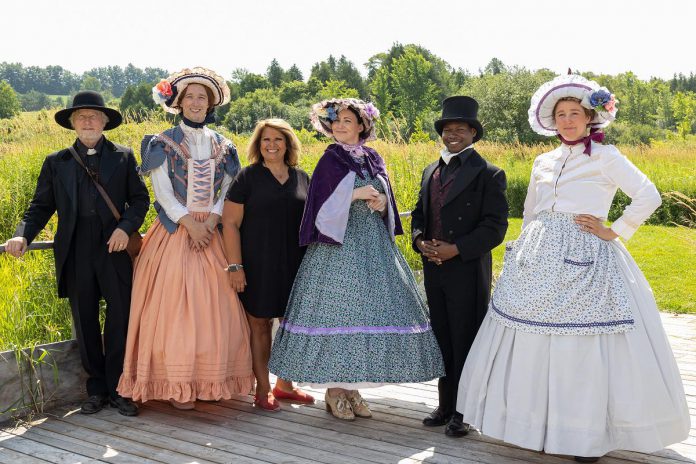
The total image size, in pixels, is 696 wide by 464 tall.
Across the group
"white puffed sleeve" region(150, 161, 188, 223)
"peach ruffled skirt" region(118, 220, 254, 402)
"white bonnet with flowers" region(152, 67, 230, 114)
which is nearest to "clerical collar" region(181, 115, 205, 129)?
"white bonnet with flowers" region(152, 67, 230, 114)

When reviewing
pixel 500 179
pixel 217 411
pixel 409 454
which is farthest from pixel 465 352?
pixel 217 411

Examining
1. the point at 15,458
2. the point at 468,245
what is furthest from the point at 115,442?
the point at 468,245

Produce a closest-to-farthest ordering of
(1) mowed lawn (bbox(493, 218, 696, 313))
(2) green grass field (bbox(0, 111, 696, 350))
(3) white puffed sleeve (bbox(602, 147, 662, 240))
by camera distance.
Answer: (3) white puffed sleeve (bbox(602, 147, 662, 240))
(2) green grass field (bbox(0, 111, 696, 350))
(1) mowed lawn (bbox(493, 218, 696, 313))

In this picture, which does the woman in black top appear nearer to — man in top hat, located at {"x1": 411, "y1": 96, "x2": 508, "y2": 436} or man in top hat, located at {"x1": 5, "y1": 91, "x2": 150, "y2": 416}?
man in top hat, located at {"x1": 5, "y1": 91, "x2": 150, "y2": 416}

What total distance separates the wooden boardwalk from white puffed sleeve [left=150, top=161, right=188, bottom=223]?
1.07 m

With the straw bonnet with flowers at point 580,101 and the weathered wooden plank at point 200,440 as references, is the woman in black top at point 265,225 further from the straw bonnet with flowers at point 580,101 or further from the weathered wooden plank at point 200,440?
the straw bonnet with flowers at point 580,101

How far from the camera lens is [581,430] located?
10.3 feet

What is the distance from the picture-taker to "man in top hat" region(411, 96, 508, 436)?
3627 mm

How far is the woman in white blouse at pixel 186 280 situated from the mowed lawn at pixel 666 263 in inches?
151

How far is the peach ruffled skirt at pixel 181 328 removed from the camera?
390cm

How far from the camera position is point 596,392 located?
312 centimetres

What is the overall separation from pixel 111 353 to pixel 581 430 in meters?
2.42

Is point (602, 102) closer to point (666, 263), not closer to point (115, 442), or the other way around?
point (115, 442)

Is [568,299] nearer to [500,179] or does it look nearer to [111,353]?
[500,179]
